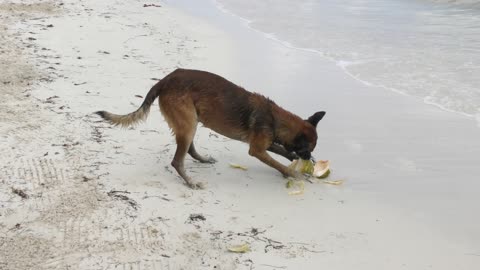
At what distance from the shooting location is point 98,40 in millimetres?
10383

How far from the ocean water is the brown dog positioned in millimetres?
3127

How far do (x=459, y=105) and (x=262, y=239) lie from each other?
14.8 feet

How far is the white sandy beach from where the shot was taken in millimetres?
3980

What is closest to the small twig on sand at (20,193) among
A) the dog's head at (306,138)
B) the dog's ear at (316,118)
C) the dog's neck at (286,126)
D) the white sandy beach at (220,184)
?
the white sandy beach at (220,184)

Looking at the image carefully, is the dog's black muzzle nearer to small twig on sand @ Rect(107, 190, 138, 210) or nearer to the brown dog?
the brown dog

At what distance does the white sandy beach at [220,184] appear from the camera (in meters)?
3.98

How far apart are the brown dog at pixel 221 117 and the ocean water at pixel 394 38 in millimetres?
3127

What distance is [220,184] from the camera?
526 cm

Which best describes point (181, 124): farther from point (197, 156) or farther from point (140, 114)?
point (197, 156)

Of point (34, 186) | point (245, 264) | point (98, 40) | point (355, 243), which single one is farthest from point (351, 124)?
point (98, 40)

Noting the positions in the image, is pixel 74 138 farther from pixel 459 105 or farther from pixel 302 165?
pixel 459 105

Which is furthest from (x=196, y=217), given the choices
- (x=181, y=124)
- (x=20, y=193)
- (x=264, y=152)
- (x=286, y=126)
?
(x=20, y=193)

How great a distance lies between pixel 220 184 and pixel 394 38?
792 cm

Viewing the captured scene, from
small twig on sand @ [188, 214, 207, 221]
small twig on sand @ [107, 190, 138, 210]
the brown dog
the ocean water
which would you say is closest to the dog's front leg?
the brown dog
